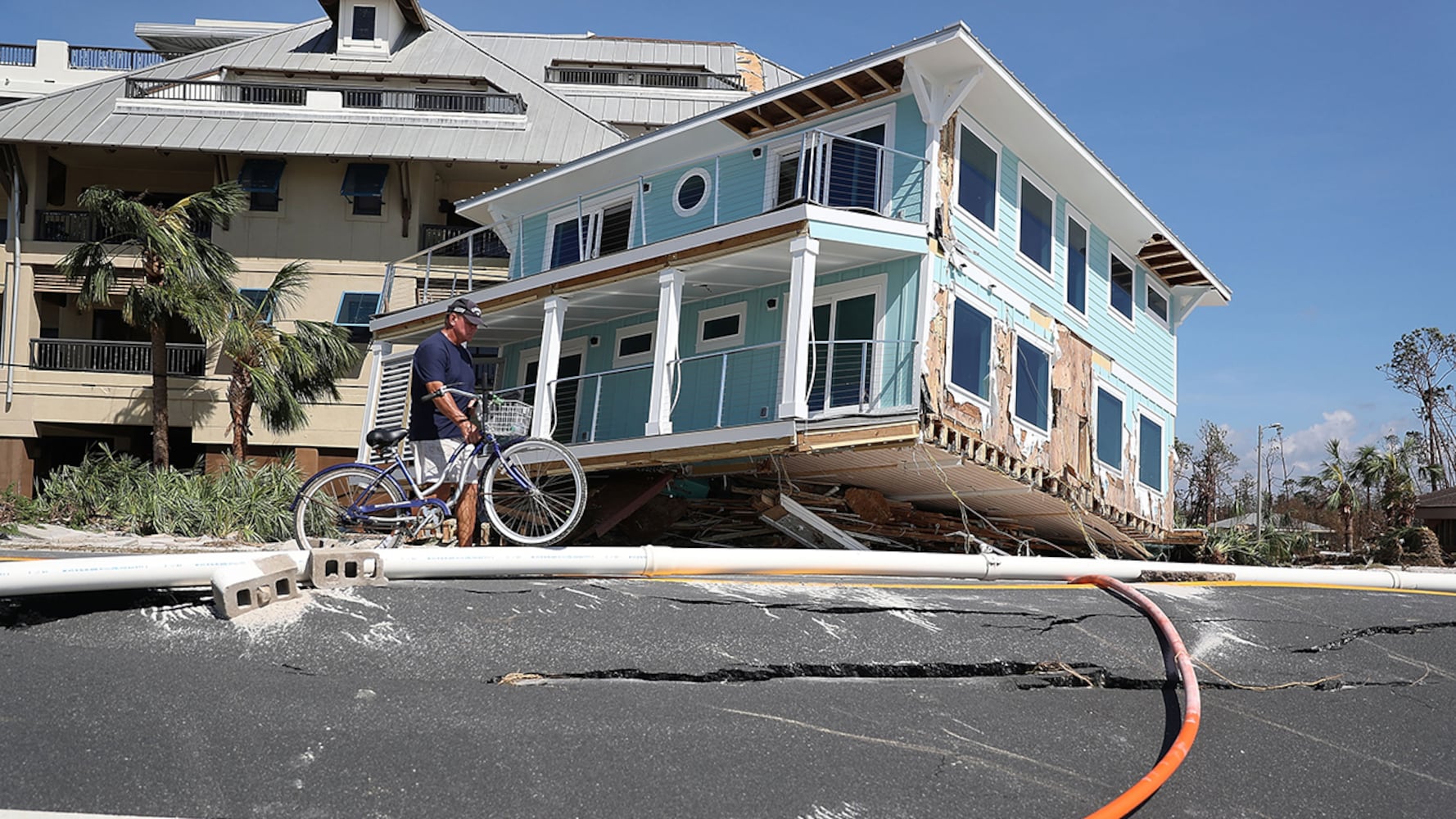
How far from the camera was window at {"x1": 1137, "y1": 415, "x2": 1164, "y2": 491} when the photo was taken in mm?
19891

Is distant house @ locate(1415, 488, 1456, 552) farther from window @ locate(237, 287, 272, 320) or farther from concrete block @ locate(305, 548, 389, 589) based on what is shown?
concrete block @ locate(305, 548, 389, 589)

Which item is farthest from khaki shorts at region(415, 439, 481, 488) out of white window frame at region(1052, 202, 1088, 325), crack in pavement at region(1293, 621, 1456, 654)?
white window frame at region(1052, 202, 1088, 325)

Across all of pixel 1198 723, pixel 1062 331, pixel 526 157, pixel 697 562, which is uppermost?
pixel 526 157

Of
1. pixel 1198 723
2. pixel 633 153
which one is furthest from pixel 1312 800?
pixel 633 153

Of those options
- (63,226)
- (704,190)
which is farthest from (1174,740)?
(63,226)

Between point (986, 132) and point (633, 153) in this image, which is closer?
point (986, 132)

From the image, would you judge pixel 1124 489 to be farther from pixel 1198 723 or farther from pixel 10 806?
pixel 10 806

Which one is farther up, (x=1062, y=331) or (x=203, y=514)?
(x=1062, y=331)

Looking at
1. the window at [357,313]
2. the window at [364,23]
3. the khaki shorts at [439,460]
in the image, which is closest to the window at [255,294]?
the window at [357,313]

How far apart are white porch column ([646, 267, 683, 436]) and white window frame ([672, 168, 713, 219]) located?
3282 millimetres

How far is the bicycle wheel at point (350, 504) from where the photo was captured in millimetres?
7965

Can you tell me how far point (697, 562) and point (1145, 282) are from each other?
15308 mm

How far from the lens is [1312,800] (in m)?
5.05

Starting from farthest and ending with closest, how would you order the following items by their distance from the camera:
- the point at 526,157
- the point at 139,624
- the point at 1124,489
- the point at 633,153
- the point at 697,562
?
the point at 526,157 → the point at 1124,489 → the point at 633,153 → the point at 697,562 → the point at 139,624
